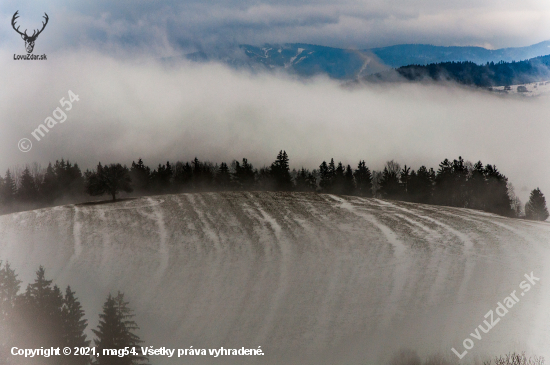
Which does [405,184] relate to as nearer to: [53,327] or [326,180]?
[326,180]

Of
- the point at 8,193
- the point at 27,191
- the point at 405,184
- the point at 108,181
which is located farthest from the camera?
the point at 405,184

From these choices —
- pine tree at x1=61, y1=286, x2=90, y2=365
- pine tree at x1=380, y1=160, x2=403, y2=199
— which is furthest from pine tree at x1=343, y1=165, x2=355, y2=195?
pine tree at x1=61, y1=286, x2=90, y2=365

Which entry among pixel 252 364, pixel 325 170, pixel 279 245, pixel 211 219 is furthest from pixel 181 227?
pixel 325 170

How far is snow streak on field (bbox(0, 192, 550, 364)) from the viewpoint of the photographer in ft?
157

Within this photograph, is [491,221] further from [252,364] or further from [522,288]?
[252,364]

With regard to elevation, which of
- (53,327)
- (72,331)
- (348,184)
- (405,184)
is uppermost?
(348,184)

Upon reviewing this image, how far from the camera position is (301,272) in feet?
195

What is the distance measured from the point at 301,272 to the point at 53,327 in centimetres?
2972

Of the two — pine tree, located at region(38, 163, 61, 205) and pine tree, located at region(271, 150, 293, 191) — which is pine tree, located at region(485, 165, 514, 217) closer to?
pine tree, located at region(271, 150, 293, 191)

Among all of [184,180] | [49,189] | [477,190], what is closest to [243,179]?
[184,180]

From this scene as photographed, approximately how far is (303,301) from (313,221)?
24.8m

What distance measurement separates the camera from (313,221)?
76.9m

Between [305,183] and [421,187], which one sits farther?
[305,183]

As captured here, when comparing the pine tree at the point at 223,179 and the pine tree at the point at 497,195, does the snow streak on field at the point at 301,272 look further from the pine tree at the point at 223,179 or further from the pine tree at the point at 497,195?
the pine tree at the point at 223,179
